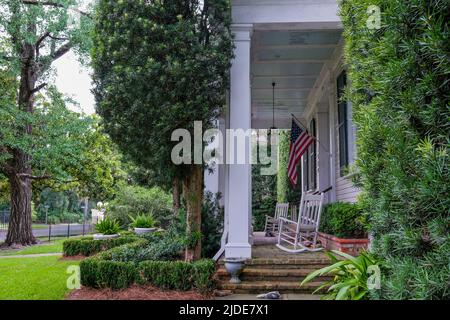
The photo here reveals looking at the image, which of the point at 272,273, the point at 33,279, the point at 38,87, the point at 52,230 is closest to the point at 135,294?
the point at 272,273

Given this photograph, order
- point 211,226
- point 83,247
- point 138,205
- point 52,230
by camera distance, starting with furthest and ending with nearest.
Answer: point 52,230, point 138,205, point 83,247, point 211,226

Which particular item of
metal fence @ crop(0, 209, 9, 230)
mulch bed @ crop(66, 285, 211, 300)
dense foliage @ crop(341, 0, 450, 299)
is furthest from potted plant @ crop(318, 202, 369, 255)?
metal fence @ crop(0, 209, 9, 230)

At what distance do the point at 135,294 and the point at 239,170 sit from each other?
2137 millimetres

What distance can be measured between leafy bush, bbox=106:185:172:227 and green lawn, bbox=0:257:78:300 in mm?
5250

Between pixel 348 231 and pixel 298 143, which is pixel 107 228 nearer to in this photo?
pixel 298 143

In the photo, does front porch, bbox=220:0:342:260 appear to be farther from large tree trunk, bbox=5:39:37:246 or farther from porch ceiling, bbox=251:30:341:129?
large tree trunk, bbox=5:39:37:246

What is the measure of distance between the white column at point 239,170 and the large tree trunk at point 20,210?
978 centimetres

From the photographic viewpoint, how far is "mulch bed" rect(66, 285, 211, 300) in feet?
14.9

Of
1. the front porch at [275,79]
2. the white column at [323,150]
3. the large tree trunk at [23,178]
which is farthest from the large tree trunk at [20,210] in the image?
the white column at [323,150]

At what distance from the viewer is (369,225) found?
282 cm

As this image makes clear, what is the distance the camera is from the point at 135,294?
182 inches

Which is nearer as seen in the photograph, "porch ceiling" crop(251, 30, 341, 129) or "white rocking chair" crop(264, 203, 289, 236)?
"porch ceiling" crop(251, 30, 341, 129)
